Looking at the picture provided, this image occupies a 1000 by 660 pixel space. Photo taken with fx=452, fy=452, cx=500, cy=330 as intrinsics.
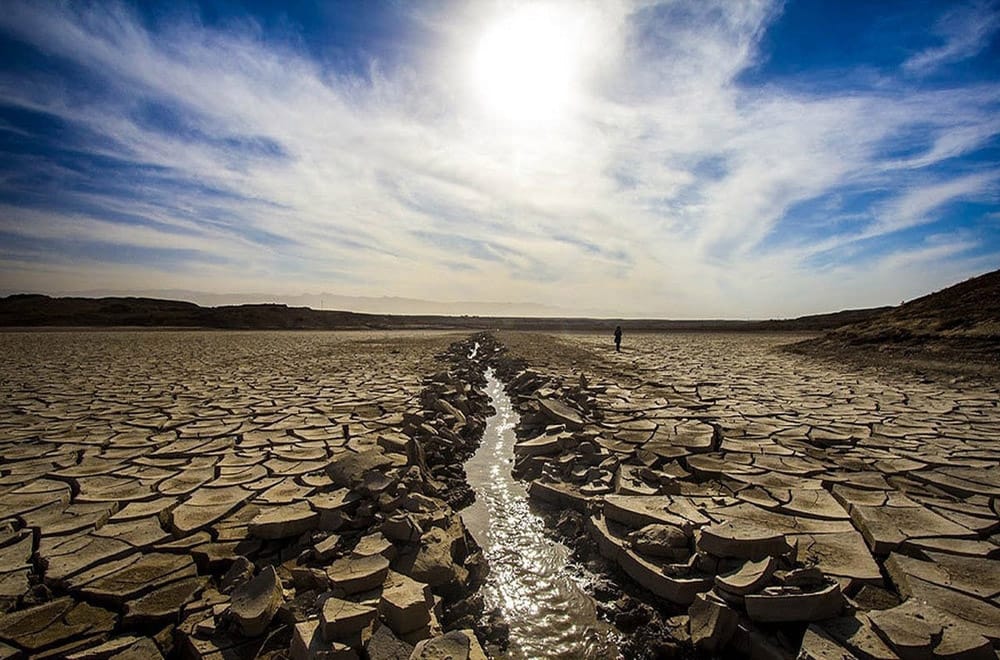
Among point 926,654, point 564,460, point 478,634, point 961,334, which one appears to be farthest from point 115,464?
point 961,334

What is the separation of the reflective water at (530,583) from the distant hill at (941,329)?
378 inches

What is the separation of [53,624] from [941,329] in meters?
14.0

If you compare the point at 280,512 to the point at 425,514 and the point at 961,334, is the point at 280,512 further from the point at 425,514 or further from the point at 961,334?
the point at 961,334

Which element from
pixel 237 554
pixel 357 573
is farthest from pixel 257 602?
pixel 237 554

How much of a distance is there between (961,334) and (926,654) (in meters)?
11.2

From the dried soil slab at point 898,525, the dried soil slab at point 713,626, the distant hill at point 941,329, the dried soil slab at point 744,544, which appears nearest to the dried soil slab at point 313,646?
the dried soil slab at point 713,626

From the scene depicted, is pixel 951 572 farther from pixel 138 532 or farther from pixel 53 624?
pixel 138 532

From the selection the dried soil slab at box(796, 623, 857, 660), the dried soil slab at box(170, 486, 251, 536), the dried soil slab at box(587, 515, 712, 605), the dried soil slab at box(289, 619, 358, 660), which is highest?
the dried soil slab at box(796, 623, 857, 660)

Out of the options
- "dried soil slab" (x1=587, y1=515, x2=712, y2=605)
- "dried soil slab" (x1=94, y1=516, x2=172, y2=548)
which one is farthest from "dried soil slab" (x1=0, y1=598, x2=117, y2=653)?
"dried soil slab" (x1=587, y1=515, x2=712, y2=605)

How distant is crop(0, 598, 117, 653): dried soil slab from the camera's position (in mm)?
1658

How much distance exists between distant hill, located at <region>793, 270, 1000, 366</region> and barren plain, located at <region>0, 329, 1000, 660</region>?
458cm

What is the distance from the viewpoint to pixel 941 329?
988 centimetres

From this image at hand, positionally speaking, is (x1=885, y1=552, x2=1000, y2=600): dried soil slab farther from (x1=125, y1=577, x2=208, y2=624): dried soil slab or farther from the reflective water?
(x1=125, y1=577, x2=208, y2=624): dried soil slab

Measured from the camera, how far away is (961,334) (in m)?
9.25
